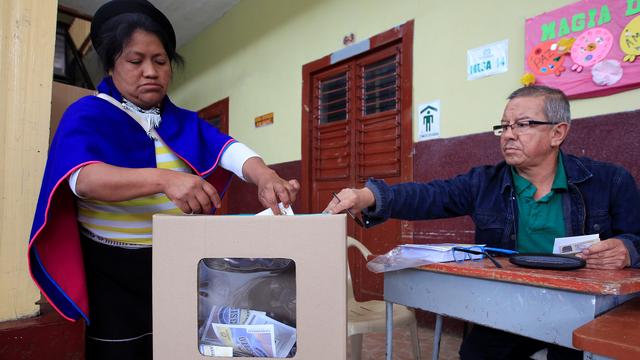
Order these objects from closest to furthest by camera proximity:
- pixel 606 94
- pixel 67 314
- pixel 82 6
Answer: pixel 67 314 < pixel 606 94 < pixel 82 6

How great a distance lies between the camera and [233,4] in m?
5.36

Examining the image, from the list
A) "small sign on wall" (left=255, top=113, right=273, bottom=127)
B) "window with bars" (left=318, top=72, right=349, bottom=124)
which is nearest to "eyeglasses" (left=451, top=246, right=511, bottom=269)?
"window with bars" (left=318, top=72, right=349, bottom=124)

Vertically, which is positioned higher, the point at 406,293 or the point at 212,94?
the point at 212,94

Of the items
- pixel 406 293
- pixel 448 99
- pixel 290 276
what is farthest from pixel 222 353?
pixel 448 99

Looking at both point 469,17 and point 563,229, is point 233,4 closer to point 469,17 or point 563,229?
point 469,17

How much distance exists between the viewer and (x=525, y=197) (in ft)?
5.11

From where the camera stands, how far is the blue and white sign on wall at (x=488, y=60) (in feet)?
8.66

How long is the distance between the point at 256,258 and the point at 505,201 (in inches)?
44.9

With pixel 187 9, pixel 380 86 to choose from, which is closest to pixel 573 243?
pixel 380 86

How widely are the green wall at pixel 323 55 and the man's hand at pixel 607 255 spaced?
4.15 ft

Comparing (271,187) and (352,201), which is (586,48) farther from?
(271,187)

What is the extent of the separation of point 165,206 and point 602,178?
4.66 feet

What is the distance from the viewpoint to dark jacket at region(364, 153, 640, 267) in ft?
4.73

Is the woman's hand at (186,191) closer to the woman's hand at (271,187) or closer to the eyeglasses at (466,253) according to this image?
the woman's hand at (271,187)
